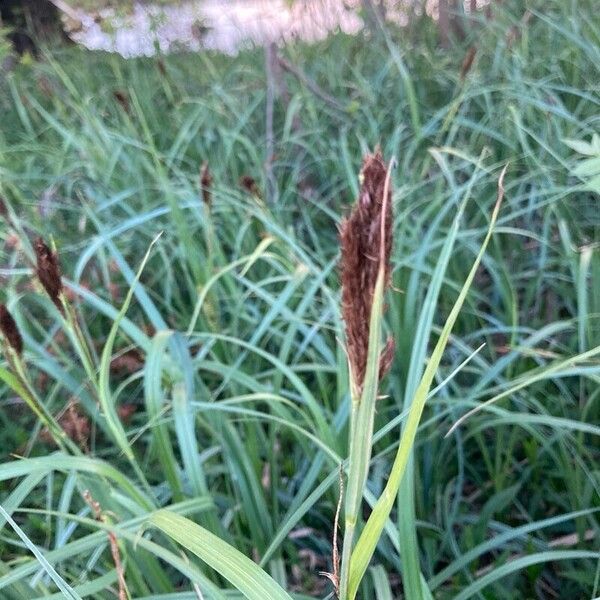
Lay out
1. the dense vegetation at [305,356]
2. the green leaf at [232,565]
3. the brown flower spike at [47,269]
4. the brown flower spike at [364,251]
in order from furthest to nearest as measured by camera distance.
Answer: the dense vegetation at [305,356] < the brown flower spike at [47,269] < the green leaf at [232,565] < the brown flower spike at [364,251]

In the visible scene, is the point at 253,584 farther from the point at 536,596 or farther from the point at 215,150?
the point at 215,150

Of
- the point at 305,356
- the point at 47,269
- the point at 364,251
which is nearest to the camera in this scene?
the point at 364,251

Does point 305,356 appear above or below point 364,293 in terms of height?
below

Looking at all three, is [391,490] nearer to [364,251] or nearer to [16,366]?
[364,251]

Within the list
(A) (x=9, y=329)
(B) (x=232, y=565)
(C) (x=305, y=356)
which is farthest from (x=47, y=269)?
(C) (x=305, y=356)

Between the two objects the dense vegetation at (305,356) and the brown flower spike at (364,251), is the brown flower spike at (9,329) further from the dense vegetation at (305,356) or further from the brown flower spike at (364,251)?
the brown flower spike at (364,251)

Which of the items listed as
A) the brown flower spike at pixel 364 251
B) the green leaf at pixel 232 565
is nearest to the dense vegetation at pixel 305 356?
the green leaf at pixel 232 565

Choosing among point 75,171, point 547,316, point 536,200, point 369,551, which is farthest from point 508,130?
point 369,551

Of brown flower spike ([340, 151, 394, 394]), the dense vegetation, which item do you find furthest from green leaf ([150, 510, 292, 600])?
brown flower spike ([340, 151, 394, 394])
